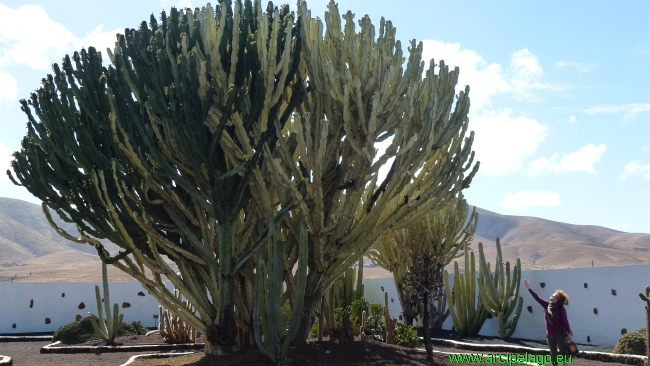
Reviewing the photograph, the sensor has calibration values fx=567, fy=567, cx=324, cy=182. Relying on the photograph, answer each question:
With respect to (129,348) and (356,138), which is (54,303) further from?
(356,138)

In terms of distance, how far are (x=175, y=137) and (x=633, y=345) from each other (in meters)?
7.10

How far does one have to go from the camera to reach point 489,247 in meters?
93.9

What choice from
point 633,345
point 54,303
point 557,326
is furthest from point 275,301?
point 54,303

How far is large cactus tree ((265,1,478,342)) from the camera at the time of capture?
6023mm

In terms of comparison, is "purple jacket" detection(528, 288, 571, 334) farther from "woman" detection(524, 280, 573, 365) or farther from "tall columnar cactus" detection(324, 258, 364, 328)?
"tall columnar cactus" detection(324, 258, 364, 328)

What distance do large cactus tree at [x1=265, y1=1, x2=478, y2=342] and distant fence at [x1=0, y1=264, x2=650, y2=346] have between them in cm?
540

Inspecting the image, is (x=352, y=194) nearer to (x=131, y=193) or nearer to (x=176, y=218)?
(x=176, y=218)

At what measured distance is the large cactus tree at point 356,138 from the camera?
237 inches

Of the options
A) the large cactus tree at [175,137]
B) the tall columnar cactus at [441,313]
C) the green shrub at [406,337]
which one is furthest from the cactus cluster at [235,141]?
the tall columnar cactus at [441,313]

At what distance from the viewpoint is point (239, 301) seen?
6824 mm

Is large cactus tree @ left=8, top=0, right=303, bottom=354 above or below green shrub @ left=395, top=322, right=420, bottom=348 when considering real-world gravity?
above

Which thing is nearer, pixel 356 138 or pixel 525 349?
pixel 356 138

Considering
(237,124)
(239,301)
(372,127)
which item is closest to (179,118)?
(237,124)

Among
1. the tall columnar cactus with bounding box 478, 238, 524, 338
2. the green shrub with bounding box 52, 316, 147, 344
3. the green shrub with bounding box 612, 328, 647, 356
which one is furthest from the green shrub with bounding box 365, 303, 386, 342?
the green shrub with bounding box 52, 316, 147, 344
